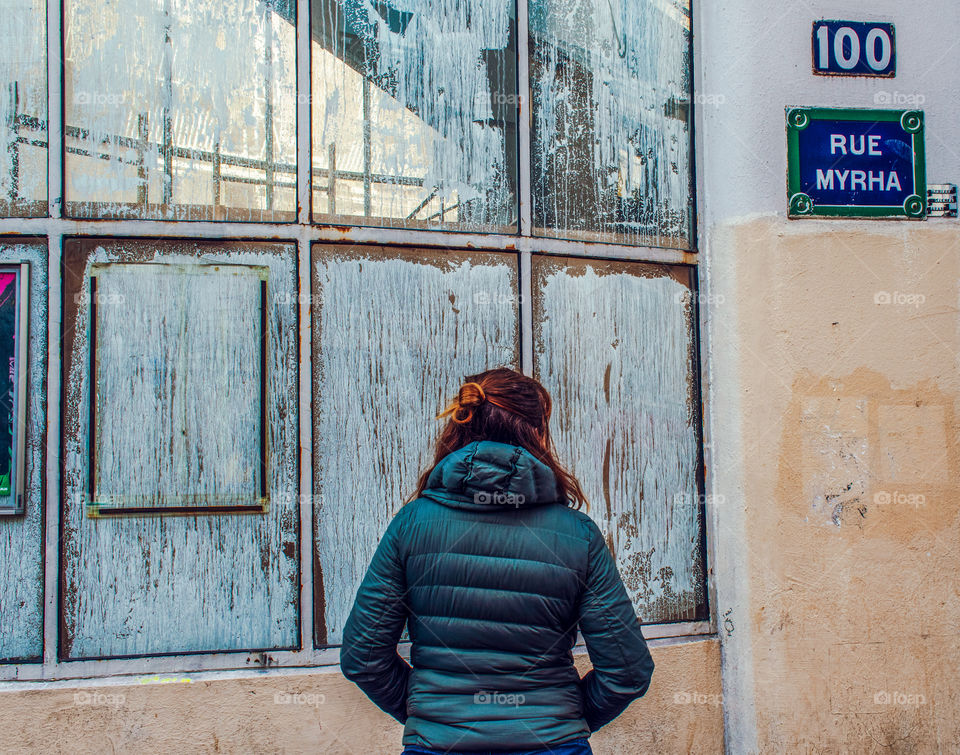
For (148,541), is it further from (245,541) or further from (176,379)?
(176,379)

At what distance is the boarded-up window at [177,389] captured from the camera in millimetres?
3070

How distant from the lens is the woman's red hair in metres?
2.01

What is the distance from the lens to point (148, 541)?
306cm

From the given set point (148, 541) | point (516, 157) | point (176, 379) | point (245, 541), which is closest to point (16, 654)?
point (148, 541)

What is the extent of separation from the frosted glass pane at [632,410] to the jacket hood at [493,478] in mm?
1407

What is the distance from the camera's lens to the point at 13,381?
3.03 metres

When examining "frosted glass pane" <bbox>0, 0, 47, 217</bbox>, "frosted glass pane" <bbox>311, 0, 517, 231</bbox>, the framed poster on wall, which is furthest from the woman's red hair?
"frosted glass pane" <bbox>0, 0, 47, 217</bbox>

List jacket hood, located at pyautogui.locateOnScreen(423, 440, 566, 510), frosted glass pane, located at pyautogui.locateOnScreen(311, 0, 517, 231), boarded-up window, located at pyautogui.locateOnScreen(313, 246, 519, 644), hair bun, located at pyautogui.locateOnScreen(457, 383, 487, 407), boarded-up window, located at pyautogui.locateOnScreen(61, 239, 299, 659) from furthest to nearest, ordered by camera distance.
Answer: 1. frosted glass pane, located at pyautogui.locateOnScreen(311, 0, 517, 231)
2. boarded-up window, located at pyautogui.locateOnScreen(313, 246, 519, 644)
3. boarded-up window, located at pyautogui.locateOnScreen(61, 239, 299, 659)
4. hair bun, located at pyautogui.locateOnScreen(457, 383, 487, 407)
5. jacket hood, located at pyautogui.locateOnScreen(423, 440, 566, 510)

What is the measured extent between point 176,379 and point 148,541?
26.1 inches

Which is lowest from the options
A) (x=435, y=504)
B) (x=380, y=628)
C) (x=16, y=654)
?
(x=16, y=654)

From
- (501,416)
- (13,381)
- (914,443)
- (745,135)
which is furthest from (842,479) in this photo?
(13,381)

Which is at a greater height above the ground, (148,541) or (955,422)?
(955,422)

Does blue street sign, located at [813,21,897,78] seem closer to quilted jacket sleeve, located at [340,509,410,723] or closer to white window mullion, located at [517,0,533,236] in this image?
white window mullion, located at [517,0,533,236]

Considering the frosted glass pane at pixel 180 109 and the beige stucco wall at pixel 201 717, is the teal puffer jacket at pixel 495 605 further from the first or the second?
the frosted glass pane at pixel 180 109
